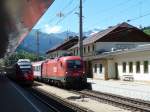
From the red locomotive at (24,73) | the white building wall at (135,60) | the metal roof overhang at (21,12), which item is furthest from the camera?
the red locomotive at (24,73)

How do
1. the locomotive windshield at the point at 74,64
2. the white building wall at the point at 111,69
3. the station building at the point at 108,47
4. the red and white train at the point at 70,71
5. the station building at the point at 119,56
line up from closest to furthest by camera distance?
the red and white train at the point at 70,71, the locomotive windshield at the point at 74,64, the station building at the point at 119,56, the white building wall at the point at 111,69, the station building at the point at 108,47

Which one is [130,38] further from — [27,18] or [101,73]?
[27,18]

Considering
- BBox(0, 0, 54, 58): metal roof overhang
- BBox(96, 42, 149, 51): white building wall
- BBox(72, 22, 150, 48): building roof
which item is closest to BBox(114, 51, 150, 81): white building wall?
BBox(96, 42, 149, 51): white building wall

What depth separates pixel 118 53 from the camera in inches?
1833

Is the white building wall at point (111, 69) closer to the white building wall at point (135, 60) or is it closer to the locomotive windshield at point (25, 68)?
the white building wall at point (135, 60)

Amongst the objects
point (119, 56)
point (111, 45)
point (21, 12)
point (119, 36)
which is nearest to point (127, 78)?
point (119, 56)

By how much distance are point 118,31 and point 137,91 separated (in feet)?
133

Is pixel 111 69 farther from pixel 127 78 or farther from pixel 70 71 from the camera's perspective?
pixel 70 71

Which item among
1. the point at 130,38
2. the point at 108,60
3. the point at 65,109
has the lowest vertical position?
the point at 65,109

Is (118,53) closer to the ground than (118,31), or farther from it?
closer to the ground

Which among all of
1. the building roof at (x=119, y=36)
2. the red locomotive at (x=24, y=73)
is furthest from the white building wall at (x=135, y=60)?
the building roof at (x=119, y=36)

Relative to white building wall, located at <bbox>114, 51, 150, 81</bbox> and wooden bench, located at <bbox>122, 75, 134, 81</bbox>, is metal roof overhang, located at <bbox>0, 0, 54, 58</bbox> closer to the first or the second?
white building wall, located at <bbox>114, 51, 150, 81</bbox>

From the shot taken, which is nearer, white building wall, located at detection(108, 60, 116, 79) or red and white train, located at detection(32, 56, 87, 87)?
red and white train, located at detection(32, 56, 87, 87)

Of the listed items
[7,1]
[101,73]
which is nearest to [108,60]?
[101,73]
